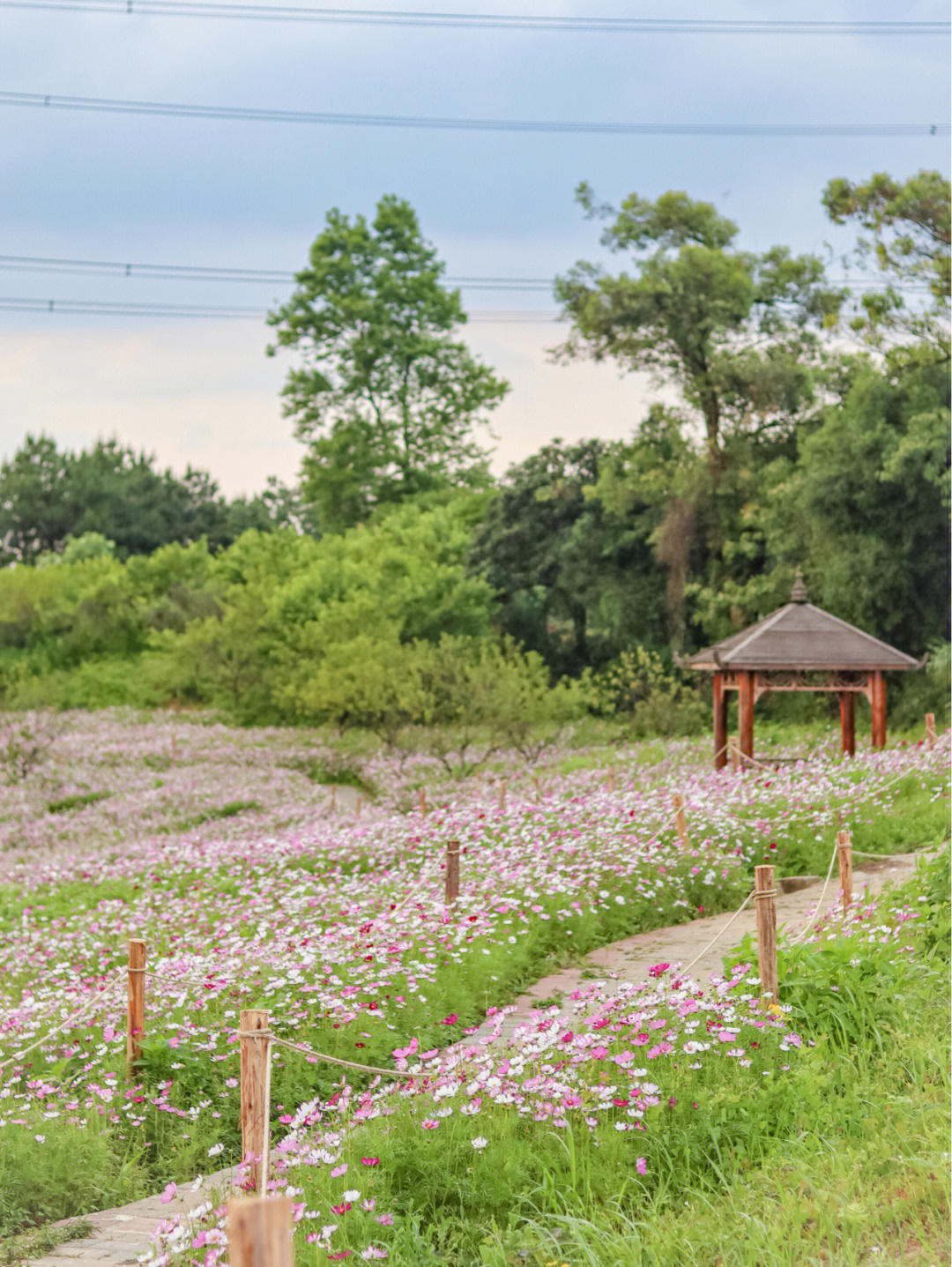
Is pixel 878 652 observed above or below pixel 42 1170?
above

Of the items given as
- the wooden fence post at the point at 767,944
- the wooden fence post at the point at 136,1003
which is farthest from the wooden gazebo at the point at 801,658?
the wooden fence post at the point at 136,1003

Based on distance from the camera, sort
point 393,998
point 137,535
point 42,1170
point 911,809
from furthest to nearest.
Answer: point 137,535
point 911,809
point 393,998
point 42,1170

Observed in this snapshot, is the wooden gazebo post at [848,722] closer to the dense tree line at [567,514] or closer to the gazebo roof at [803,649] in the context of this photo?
the gazebo roof at [803,649]

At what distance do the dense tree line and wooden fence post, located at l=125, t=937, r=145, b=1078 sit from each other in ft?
45.7

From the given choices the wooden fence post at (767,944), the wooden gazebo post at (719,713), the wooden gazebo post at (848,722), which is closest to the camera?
the wooden fence post at (767,944)

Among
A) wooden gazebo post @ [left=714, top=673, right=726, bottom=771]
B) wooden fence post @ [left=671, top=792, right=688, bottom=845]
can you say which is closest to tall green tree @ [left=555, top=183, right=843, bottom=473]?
wooden gazebo post @ [left=714, top=673, right=726, bottom=771]

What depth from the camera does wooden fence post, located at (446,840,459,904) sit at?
8.76 meters

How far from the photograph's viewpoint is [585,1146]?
4.64m

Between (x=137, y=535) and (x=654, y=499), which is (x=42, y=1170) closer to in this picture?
(x=654, y=499)

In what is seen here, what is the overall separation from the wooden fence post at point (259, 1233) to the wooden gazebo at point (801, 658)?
14342mm

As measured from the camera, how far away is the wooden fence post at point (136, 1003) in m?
6.22

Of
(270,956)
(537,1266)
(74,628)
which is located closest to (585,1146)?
(537,1266)

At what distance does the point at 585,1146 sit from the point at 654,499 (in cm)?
2536

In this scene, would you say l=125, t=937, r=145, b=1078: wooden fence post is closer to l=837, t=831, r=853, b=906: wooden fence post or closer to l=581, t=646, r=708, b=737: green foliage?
l=837, t=831, r=853, b=906: wooden fence post
